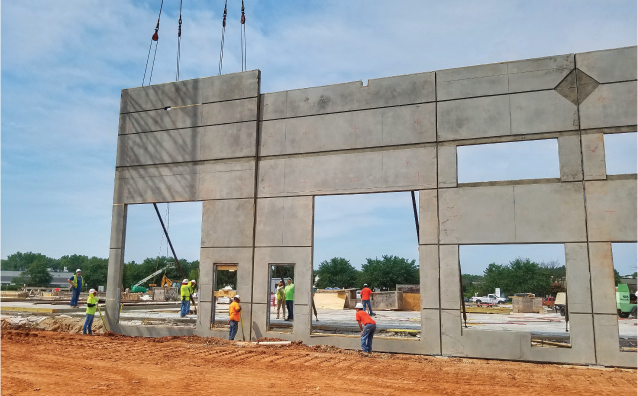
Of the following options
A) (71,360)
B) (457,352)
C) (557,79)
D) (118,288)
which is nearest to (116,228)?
(118,288)

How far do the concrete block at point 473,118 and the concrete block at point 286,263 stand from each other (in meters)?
5.55

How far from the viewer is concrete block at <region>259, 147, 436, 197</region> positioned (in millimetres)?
14484

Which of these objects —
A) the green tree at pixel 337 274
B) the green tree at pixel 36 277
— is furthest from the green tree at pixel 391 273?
the green tree at pixel 36 277

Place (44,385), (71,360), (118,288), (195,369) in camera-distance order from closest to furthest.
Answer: (44,385) → (195,369) → (71,360) → (118,288)

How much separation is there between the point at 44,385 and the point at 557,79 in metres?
14.0

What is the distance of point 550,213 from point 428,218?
10.3ft

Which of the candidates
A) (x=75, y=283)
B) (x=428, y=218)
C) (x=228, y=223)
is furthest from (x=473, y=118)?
(x=75, y=283)

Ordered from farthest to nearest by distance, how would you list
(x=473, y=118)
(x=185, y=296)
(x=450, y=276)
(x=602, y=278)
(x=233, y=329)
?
(x=185, y=296)
(x=233, y=329)
(x=473, y=118)
(x=450, y=276)
(x=602, y=278)

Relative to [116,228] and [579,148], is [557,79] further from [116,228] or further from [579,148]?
[116,228]

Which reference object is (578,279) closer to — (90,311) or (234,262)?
(234,262)

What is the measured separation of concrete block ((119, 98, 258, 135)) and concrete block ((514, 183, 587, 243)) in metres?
8.83

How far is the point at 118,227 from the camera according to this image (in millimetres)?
18297

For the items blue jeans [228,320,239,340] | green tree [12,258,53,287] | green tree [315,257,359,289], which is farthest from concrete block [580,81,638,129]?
green tree [12,258,53,287]

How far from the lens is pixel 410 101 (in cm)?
1481
